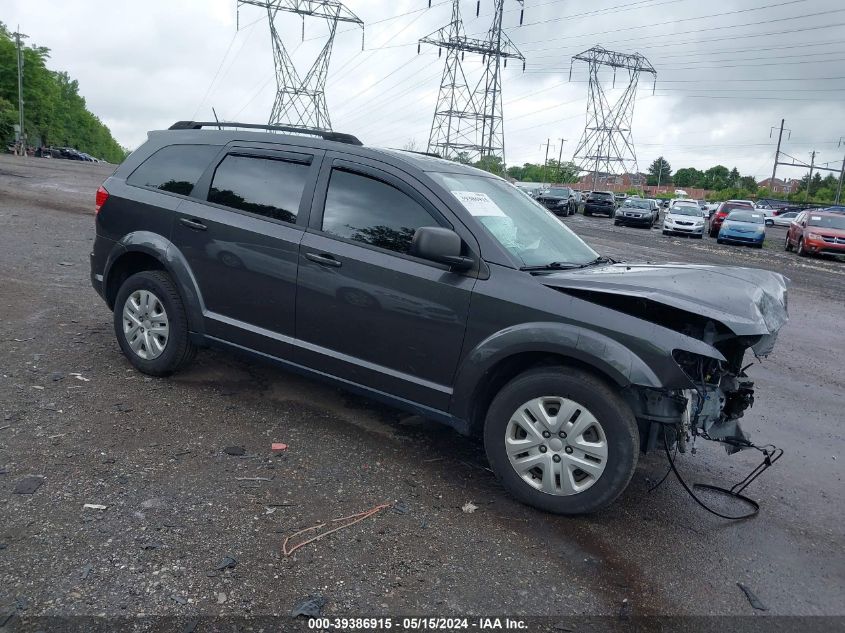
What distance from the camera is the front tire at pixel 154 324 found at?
4.87 m

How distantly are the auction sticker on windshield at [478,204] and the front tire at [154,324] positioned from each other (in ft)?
7.15

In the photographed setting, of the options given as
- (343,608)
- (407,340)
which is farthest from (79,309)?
(343,608)

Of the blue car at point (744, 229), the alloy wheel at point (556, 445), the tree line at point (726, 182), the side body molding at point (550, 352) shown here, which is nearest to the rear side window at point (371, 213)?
the side body molding at point (550, 352)

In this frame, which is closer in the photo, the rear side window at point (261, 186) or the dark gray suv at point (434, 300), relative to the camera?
the dark gray suv at point (434, 300)

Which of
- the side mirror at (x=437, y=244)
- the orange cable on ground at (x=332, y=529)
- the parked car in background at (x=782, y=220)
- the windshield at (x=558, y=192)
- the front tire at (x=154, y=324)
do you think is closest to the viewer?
the orange cable on ground at (x=332, y=529)

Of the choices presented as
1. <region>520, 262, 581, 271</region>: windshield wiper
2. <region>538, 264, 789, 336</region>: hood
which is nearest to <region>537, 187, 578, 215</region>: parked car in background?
<region>520, 262, 581, 271</region>: windshield wiper

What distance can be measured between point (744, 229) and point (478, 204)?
24809mm

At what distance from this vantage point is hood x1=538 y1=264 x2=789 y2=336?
3365 mm

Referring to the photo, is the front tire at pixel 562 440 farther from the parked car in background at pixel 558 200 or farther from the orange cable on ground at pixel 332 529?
the parked car in background at pixel 558 200

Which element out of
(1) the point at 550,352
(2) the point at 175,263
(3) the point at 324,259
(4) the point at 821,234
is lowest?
(1) the point at 550,352

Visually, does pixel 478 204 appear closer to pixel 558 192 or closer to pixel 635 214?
pixel 635 214

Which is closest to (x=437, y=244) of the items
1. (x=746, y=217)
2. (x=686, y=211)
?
(x=746, y=217)

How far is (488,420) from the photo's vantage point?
372cm

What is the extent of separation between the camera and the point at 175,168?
5148 mm
